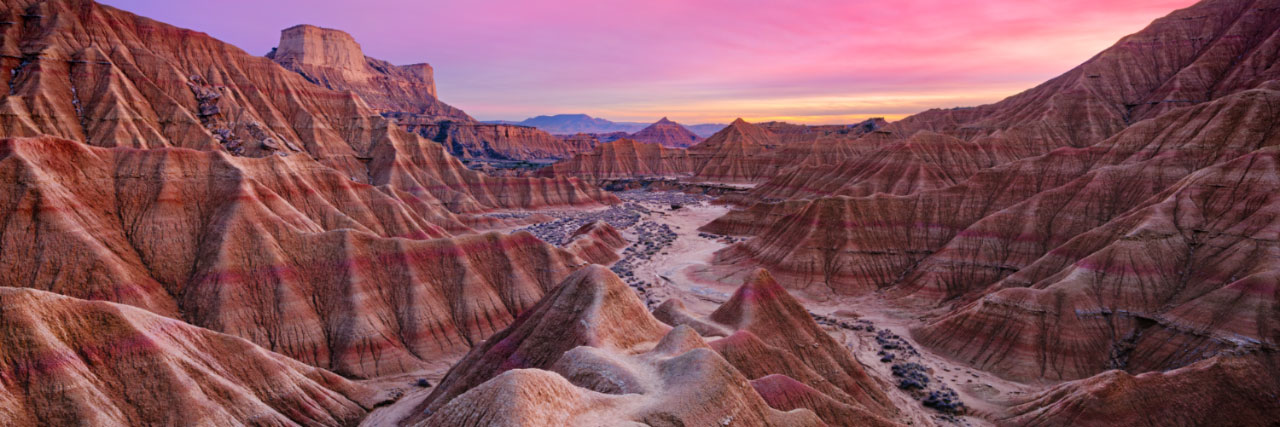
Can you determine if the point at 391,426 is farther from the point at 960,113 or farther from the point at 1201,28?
the point at 960,113

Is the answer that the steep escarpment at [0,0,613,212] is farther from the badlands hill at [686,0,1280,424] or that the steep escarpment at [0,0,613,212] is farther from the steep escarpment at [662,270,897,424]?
the badlands hill at [686,0,1280,424]

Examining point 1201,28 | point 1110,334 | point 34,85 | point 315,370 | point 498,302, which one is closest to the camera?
point 315,370

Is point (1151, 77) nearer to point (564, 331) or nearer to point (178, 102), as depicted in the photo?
point (564, 331)

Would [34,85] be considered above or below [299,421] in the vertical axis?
above

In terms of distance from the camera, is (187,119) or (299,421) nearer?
(299,421)

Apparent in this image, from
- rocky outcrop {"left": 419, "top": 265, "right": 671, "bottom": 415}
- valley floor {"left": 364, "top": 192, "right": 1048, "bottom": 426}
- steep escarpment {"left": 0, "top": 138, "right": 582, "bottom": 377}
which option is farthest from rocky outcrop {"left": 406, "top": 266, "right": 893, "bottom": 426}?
steep escarpment {"left": 0, "top": 138, "right": 582, "bottom": 377}

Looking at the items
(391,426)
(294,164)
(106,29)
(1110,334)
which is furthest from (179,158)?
(1110,334)

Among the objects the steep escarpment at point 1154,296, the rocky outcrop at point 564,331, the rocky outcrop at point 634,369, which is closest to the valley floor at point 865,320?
the steep escarpment at point 1154,296
